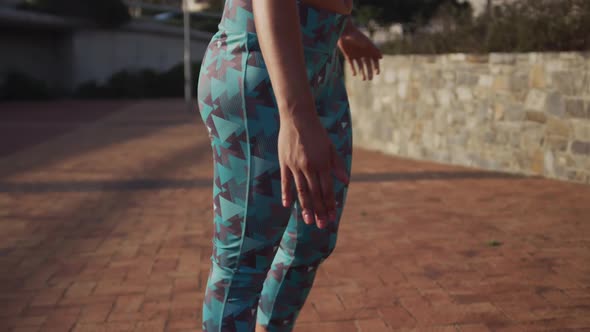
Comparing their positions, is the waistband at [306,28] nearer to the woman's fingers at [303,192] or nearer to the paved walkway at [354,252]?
the woman's fingers at [303,192]

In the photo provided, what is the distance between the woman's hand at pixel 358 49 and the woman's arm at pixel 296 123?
70 centimetres

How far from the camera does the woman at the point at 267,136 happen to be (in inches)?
47.9

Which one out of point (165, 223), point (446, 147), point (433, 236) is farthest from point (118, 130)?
point (433, 236)

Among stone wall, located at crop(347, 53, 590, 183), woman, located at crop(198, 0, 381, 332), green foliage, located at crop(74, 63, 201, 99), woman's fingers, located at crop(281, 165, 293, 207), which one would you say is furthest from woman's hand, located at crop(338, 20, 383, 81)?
green foliage, located at crop(74, 63, 201, 99)

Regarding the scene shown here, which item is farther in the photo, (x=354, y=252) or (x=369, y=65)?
(x=354, y=252)

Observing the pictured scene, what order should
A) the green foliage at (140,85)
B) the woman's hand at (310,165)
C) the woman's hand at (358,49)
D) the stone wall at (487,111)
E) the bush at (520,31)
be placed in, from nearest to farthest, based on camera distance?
the woman's hand at (310,165) → the woman's hand at (358,49) → the stone wall at (487,111) → the bush at (520,31) → the green foliage at (140,85)

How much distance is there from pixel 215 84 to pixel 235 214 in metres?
0.28

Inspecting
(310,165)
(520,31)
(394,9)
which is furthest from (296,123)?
(394,9)

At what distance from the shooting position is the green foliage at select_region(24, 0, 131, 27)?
83.9ft

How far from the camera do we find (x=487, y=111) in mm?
6934

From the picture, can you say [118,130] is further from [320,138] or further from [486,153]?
[320,138]

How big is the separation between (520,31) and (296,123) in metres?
6.09

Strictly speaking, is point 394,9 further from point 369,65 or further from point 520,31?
point 369,65

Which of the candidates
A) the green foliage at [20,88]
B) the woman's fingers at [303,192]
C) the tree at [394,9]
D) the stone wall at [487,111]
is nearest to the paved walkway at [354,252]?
the stone wall at [487,111]
